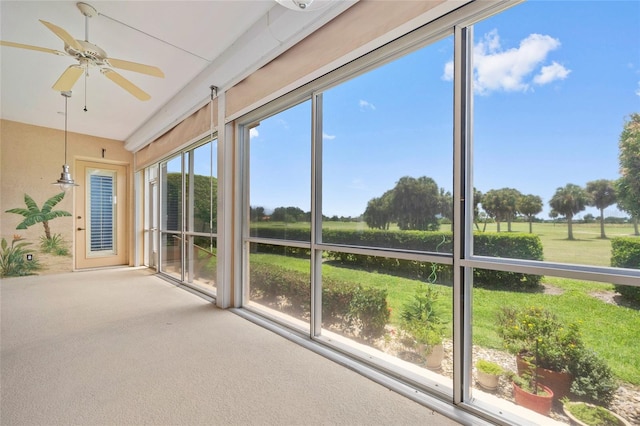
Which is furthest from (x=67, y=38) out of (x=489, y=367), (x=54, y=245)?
(x=54, y=245)

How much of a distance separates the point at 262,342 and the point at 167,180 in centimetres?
420

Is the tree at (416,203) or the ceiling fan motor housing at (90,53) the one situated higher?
the ceiling fan motor housing at (90,53)

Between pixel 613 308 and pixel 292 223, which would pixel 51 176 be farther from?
pixel 613 308

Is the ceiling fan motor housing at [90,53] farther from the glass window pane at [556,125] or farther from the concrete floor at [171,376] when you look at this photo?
the glass window pane at [556,125]

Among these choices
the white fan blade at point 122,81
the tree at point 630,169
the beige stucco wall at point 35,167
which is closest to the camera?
the tree at point 630,169

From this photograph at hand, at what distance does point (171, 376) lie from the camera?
1.91 meters

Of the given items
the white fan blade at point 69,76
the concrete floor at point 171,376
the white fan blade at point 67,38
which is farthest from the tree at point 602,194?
the white fan blade at point 69,76

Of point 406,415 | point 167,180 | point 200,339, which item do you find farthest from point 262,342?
point 167,180

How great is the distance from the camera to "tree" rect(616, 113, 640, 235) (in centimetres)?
124

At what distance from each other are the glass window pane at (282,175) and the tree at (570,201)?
1827 millimetres

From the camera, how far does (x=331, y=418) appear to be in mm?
1522

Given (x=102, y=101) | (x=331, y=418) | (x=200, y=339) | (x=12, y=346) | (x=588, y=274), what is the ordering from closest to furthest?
(x=588, y=274) < (x=331, y=418) < (x=12, y=346) < (x=200, y=339) < (x=102, y=101)

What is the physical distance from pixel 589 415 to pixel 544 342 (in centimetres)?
34

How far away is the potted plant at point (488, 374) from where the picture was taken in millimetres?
1619
